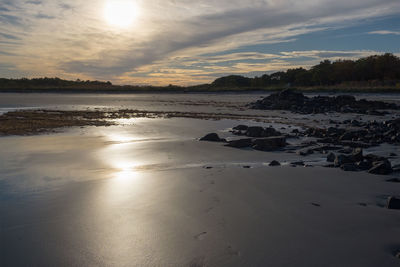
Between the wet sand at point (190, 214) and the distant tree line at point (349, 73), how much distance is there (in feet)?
178

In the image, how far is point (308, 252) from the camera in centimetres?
305

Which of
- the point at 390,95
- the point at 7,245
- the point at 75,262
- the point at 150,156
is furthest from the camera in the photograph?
the point at 390,95

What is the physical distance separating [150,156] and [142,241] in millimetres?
4656

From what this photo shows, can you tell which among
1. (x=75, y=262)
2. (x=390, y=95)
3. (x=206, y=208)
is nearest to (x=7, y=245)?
(x=75, y=262)

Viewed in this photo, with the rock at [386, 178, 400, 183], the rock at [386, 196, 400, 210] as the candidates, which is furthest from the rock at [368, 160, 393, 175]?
the rock at [386, 196, 400, 210]

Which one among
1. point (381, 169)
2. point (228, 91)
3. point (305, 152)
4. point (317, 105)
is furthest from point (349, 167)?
point (228, 91)

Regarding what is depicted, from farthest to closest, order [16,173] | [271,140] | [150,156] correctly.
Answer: [271,140]
[150,156]
[16,173]

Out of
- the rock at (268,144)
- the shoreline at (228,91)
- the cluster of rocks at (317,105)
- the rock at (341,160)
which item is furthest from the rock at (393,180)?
the shoreline at (228,91)

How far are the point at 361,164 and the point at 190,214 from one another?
4005 millimetres

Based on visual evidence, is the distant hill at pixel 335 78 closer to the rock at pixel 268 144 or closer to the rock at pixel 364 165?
the rock at pixel 268 144

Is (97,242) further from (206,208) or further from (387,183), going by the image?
(387,183)

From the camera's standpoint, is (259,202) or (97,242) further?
(259,202)

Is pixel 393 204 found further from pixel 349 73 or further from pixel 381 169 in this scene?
pixel 349 73

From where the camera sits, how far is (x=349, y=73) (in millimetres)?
61875
